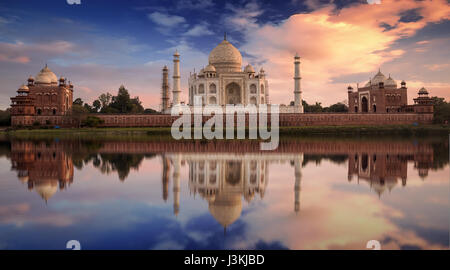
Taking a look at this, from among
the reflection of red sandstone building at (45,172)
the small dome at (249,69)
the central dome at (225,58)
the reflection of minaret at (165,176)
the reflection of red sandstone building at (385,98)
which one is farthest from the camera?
the small dome at (249,69)

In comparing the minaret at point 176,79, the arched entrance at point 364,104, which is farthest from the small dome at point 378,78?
the minaret at point 176,79

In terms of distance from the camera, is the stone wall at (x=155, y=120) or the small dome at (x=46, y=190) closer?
the small dome at (x=46, y=190)

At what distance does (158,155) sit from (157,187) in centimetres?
553

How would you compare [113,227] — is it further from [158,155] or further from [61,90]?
[61,90]

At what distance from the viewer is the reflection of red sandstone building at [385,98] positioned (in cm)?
3669

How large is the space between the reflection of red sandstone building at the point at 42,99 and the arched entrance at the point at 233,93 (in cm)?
1608

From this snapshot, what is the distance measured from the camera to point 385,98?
3903 centimetres

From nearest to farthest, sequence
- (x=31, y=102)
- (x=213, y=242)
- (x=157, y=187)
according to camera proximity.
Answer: (x=213, y=242)
(x=157, y=187)
(x=31, y=102)

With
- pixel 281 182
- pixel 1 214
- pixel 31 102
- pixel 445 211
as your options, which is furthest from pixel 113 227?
pixel 31 102

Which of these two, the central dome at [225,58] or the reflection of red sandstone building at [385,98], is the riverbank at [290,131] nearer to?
the reflection of red sandstone building at [385,98]

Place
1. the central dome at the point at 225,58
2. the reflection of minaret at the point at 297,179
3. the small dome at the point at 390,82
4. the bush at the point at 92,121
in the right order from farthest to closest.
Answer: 1. the small dome at the point at 390,82
2. the central dome at the point at 225,58
3. the bush at the point at 92,121
4. the reflection of minaret at the point at 297,179

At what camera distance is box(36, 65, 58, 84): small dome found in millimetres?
36969

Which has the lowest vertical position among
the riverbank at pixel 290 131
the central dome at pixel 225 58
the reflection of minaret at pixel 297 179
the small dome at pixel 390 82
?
the reflection of minaret at pixel 297 179
